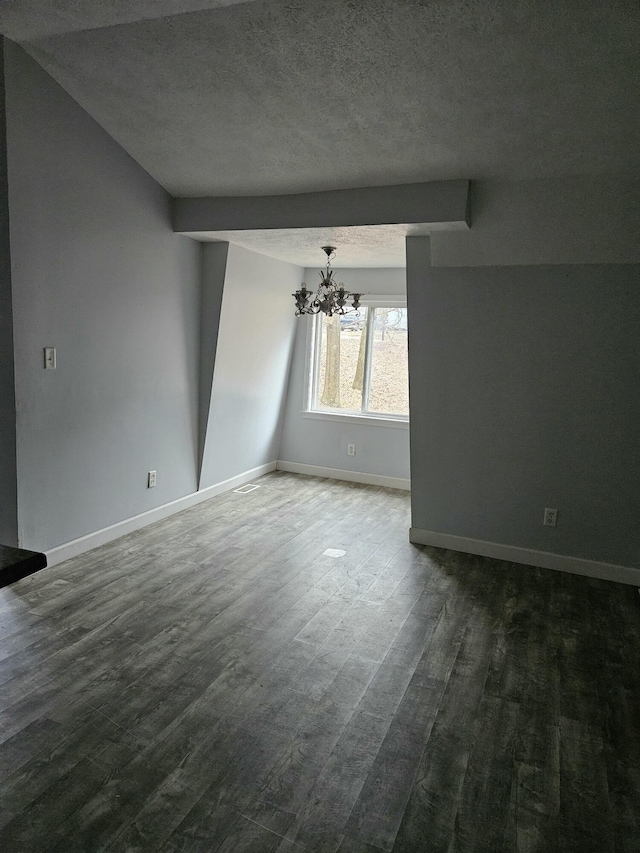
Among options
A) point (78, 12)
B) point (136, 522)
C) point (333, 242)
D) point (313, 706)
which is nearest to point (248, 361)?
point (333, 242)

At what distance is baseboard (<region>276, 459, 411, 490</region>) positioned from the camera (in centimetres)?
596

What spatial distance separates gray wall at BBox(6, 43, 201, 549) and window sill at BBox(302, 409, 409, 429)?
6.20 feet

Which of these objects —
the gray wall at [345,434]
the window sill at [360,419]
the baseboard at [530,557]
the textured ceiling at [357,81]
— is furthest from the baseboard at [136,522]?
the textured ceiling at [357,81]

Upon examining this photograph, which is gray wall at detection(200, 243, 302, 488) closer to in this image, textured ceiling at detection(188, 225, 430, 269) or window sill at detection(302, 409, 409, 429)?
textured ceiling at detection(188, 225, 430, 269)

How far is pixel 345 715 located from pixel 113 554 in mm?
2073

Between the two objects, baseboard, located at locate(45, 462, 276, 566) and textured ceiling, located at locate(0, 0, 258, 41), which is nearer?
textured ceiling, located at locate(0, 0, 258, 41)

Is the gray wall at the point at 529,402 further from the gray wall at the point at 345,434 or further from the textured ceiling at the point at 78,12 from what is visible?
the textured ceiling at the point at 78,12

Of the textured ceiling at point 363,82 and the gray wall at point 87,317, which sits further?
the gray wall at point 87,317

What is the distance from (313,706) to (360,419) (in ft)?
12.8

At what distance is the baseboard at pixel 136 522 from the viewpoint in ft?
11.9

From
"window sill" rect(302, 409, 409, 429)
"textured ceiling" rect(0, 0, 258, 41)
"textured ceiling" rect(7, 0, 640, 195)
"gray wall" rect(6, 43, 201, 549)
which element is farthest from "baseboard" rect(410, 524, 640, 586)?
"textured ceiling" rect(0, 0, 258, 41)

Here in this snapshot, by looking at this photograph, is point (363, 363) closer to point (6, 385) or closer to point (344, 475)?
point (344, 475)

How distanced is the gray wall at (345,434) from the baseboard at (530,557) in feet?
5.32

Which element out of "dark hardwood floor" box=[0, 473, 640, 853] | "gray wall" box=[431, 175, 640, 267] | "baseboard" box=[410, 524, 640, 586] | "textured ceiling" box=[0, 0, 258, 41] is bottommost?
"dark hardwood floor" box=[0, 473, 640, 853]
